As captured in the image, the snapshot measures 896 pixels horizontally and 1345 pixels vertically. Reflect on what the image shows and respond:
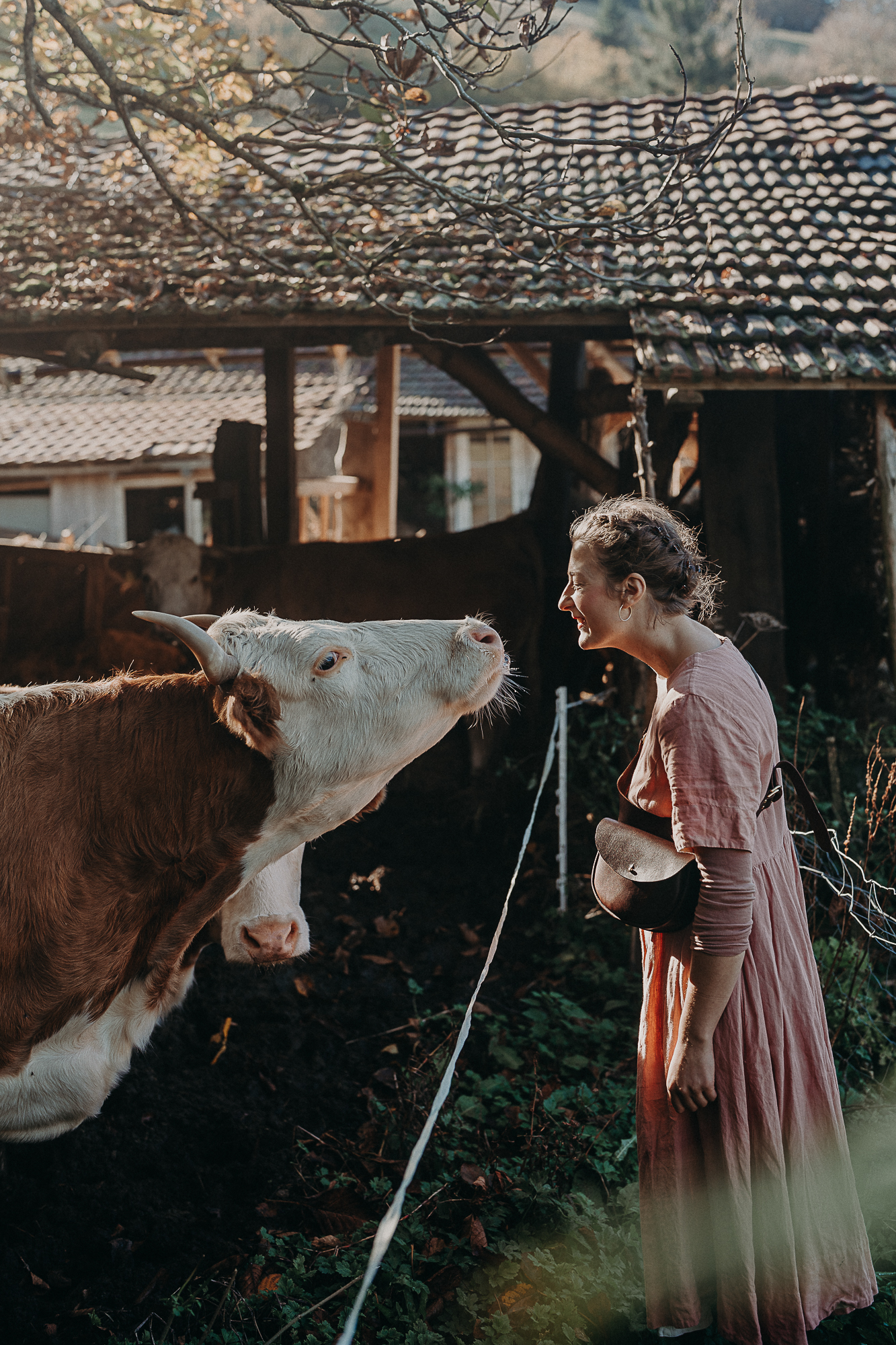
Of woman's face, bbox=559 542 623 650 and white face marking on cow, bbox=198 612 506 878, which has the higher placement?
woman's face, bbox=559 542 623 650

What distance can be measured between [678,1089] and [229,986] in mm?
2707

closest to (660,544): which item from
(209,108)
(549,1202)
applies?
(549,1202)

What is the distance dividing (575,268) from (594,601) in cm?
365

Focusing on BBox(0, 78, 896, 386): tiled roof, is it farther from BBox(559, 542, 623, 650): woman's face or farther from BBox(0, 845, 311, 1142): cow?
BBox(0, 845, 311, 1142): cow

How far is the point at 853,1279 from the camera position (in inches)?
84.5

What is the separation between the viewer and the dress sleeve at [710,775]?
1.93 m

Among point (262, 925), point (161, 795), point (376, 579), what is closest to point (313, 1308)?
point (262, 925)

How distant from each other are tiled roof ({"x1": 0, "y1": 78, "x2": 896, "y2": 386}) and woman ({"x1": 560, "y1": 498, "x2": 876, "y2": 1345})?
342 cm

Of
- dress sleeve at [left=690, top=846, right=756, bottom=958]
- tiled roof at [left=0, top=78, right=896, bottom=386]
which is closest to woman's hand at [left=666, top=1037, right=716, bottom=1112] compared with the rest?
dress sleeve at [left=690, top=846, right=756, bottom=958]

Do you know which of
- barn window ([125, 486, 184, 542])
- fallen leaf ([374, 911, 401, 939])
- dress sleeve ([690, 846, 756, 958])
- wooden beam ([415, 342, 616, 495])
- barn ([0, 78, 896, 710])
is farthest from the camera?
barn window ([125, 486, 184, 542])

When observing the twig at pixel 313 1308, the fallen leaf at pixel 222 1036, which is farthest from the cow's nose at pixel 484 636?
the fallen leaf at pixel 222 1036

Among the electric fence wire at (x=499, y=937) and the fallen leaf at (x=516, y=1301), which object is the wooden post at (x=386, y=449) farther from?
the fallen leaf at (x=516, y=1301)

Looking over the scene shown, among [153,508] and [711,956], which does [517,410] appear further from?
[153,508]

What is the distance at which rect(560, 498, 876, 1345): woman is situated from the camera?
1955 mm
